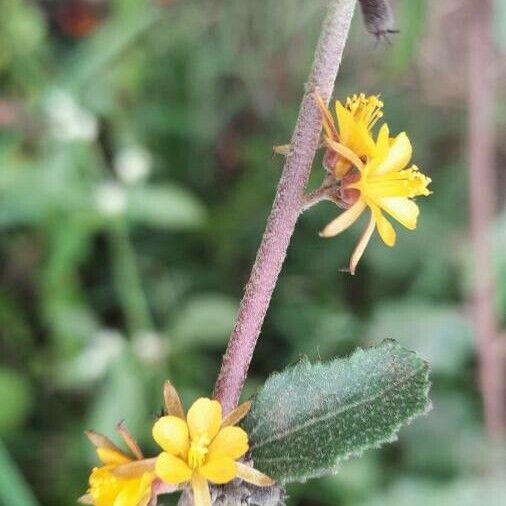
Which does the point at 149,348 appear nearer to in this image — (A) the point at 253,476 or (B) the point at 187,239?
(B) the point at 187,239

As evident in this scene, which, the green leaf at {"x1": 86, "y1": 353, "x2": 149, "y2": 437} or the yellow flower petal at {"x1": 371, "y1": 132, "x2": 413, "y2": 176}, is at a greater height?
the yellow flower petal at {"x1": 371, "y1": 132, "x2": 413, "y2": 176}

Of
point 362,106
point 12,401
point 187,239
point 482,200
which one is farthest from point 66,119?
point 362,106

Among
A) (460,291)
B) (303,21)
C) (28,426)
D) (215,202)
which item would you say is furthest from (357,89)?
(28,426)

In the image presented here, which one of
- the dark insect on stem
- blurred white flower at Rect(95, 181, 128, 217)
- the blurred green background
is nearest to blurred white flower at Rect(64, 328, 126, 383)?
the blurred green background

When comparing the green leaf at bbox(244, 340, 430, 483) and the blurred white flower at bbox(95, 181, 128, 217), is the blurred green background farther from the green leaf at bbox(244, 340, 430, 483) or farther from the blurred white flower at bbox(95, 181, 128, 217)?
the green leaf at bbox(244, 340, 430, 483)

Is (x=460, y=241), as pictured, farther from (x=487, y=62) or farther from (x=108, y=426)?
(x=108, y=426)

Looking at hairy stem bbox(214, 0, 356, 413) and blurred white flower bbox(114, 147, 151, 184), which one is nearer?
hairy stem bbox(214, 0, 356, 413)
